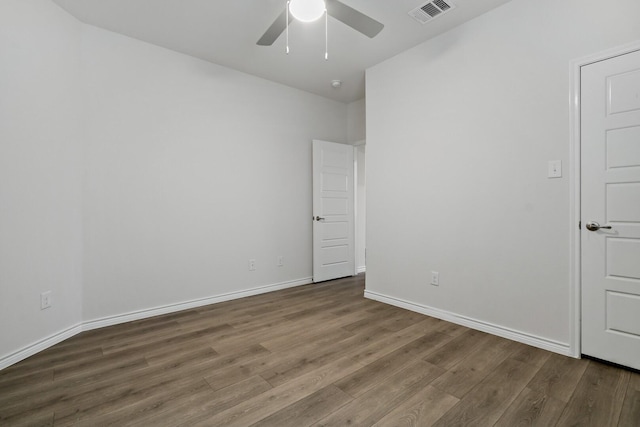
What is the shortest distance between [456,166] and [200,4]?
2.60 meters

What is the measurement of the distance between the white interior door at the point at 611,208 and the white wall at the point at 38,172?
4.00 m

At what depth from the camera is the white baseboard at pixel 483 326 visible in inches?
86.1

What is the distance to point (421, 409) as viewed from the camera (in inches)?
62.1

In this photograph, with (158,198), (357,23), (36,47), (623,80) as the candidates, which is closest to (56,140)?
(36,47)

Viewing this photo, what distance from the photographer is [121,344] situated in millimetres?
2385

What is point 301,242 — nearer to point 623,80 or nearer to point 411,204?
point 411,204

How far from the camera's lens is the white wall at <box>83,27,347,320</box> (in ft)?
9.04

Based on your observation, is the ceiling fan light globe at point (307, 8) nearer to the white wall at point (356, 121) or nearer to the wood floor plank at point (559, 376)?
the wood floor plank at point (559, 376)

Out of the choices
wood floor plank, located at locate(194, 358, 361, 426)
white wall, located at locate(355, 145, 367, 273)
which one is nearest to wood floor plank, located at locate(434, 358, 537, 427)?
wood floor plank, located at locate(194, 358, 361, 426)

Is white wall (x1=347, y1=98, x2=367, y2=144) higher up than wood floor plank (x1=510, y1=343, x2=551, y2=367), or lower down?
higher up

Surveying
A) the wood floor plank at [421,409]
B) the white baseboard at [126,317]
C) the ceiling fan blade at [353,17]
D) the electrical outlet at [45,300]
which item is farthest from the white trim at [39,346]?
the ceiling fan blade at [353,17]

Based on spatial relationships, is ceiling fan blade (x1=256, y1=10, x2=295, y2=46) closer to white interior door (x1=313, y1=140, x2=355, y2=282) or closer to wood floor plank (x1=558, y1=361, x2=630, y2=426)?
white interior door (x1=313, y1=140, x2=355, y2=282)

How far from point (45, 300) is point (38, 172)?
3.30 ft

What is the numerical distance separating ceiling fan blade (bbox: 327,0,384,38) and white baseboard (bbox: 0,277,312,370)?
3011 mm
